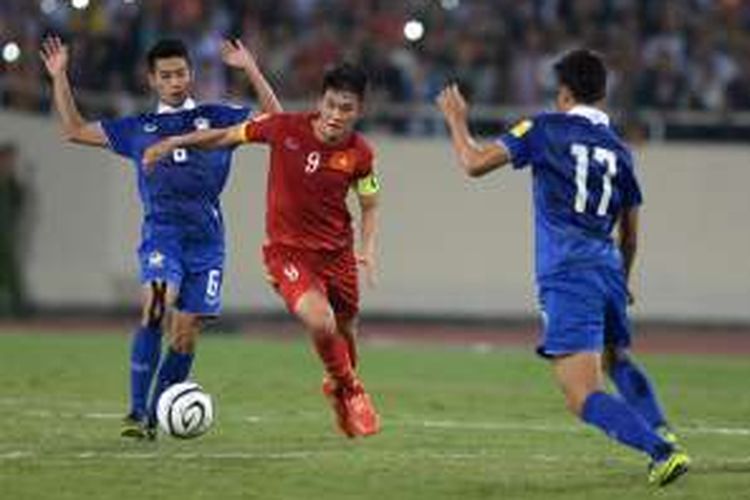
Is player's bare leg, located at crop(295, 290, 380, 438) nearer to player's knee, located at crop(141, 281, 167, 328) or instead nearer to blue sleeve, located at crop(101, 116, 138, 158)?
player's knee, located at crop(141, 281, 167, 328)

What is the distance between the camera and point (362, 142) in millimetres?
13461

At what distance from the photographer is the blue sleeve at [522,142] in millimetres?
11305

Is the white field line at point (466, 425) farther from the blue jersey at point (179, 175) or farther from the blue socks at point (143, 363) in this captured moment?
the blue jersey at point (179, 175)

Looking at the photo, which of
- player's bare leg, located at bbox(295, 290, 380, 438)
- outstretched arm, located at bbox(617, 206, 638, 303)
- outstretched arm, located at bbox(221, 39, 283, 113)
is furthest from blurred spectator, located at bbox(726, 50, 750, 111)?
outstretched arm, located at bbox(617, 206, 638, 303)

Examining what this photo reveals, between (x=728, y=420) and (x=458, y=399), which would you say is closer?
(x=728, y=420)

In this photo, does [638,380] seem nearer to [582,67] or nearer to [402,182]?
[582,67]

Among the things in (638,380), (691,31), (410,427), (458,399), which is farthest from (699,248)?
(638,380)

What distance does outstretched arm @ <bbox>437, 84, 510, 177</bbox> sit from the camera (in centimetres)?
1114

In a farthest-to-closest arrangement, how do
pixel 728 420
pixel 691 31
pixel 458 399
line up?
pixel 691 31 < pixel 458 399 < pixel 728 420

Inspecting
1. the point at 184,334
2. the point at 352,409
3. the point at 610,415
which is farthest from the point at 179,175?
the point at 610,415

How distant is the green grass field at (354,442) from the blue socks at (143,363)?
10.7 inches

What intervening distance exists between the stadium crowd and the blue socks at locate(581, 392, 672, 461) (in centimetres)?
1488

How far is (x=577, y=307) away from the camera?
36.9ft

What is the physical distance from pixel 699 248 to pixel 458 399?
424 inches
